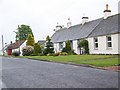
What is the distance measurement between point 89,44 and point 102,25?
3.64 metres

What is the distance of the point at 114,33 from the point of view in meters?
37.0

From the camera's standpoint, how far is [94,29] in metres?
44.7

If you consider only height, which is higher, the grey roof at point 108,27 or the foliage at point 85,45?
the grey roof at point 108,27

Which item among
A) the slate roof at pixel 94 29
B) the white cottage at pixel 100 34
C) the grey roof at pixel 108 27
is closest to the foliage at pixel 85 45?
the white cottage at pixel 100 34

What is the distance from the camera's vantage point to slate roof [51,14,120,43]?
131ft

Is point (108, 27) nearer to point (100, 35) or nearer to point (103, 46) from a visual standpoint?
point (100, 35)

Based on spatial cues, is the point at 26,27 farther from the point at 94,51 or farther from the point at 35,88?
the point at 35,88

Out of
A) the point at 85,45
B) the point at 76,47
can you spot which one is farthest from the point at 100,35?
the point at 76,47

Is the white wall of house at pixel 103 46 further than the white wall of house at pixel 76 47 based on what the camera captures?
No

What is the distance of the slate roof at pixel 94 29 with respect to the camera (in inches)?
1566

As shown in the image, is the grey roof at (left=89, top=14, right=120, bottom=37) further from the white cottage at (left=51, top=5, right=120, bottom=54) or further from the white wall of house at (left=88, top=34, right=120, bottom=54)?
the white wall of house at (left=88, top=34, right=120, bottom=54)

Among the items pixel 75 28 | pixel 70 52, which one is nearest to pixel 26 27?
pixel 75 28

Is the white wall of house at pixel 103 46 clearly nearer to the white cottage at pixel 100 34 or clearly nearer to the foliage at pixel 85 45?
the white cottage at pixel 100 34

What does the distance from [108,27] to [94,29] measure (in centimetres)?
454
